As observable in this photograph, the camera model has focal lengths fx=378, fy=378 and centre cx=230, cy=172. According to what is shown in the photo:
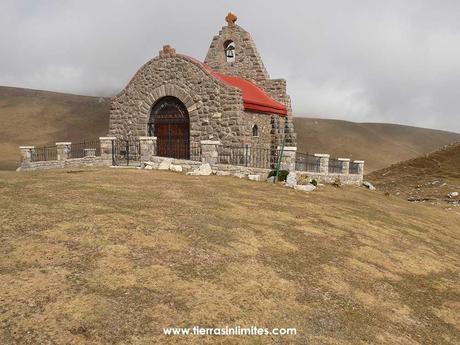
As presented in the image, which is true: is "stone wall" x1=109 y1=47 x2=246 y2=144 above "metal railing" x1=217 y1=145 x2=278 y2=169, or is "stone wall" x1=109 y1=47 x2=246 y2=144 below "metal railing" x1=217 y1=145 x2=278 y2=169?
above

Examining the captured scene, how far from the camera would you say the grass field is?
4.88 meters

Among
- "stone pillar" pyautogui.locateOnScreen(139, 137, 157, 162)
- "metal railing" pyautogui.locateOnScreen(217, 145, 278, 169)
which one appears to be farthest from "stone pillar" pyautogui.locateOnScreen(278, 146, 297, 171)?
"stone pillar" pyautogui.locateOnScreen(139, 137, 157, 162)

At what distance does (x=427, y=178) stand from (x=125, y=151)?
24.3 meters

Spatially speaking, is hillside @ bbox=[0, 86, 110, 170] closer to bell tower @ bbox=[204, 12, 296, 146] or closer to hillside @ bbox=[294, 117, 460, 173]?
bell tower @ bbox=[204, 12, 296, 146]

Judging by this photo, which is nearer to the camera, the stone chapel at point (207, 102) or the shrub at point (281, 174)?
the shrub at point (281, 174)

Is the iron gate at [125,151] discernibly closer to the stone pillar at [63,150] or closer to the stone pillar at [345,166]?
the stone pillar at [63,150]

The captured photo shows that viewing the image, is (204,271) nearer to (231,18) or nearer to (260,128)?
(260,128)

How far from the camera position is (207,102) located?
62.2 ft

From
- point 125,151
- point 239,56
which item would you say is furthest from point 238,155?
point 239,56

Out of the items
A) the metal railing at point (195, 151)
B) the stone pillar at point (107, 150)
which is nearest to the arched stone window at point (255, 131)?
the metal railing at point (195, 151)

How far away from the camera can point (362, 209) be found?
1314cm

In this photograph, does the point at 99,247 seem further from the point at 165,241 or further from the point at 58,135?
the point at 58,135

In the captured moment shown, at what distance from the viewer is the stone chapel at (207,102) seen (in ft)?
61.1

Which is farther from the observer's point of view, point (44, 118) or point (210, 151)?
point (44, 118)
